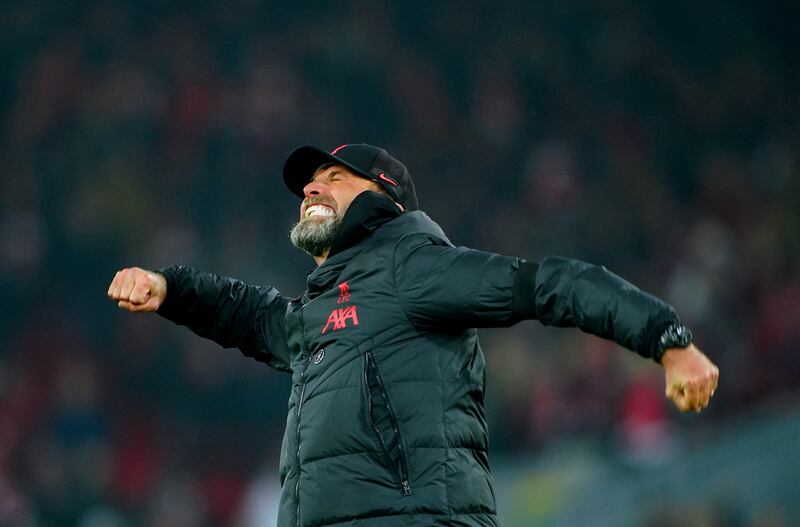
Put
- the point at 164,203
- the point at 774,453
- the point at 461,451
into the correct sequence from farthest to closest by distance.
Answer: the point at 164,203
the point at 774,453
the point at 461,451

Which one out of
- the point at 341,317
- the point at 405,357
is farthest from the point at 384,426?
the point at 341,317

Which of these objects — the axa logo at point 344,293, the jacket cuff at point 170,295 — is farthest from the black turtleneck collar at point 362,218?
the jacket cuff at point 170,295

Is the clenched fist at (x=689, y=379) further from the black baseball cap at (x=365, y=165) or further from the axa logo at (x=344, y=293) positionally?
the black baseball cap at (x=365, y=165)

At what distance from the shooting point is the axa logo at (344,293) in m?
2.73

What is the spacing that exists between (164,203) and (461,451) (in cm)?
683

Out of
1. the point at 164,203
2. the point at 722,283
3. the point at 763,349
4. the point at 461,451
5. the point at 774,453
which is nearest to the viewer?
the point at 461,451

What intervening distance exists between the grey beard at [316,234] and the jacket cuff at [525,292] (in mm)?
570

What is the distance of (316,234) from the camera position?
115 inches

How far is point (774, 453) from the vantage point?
591 cm

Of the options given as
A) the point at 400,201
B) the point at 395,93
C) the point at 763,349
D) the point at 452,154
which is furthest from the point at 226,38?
the point at 400,201

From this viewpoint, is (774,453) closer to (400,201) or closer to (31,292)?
(400,201)

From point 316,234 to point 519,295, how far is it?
632 mm

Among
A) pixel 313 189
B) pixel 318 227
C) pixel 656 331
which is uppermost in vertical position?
pixel 313 189

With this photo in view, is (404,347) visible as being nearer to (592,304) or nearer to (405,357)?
(405,357)
